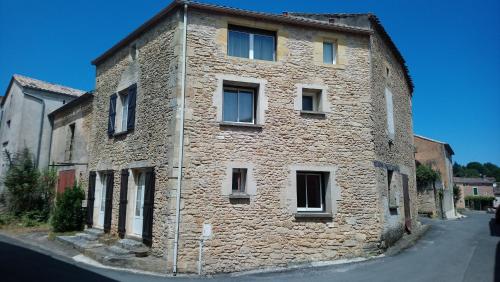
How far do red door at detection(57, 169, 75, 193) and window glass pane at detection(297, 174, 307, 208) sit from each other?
995 centimetres

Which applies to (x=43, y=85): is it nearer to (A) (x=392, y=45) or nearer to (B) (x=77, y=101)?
(B) (x=77, y=101)

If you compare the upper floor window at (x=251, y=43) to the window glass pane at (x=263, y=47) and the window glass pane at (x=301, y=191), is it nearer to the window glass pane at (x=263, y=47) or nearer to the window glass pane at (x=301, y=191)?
the window glass pane at (x=263, y=47)

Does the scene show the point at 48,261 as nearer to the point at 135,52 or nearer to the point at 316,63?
the point at 135,52

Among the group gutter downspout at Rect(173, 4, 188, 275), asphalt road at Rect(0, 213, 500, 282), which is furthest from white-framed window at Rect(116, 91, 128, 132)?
asphalt road at Rect(0, 213, 500, 282)

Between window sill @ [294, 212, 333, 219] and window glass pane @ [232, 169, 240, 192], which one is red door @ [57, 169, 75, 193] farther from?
window sill @ [294, 212, 333, 219]

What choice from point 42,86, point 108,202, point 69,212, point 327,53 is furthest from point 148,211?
point 42,86

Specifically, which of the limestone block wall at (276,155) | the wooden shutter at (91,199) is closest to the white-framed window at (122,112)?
the wooden shutter at (91,199)

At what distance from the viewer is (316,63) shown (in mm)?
11023

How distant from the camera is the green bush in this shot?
515 inches

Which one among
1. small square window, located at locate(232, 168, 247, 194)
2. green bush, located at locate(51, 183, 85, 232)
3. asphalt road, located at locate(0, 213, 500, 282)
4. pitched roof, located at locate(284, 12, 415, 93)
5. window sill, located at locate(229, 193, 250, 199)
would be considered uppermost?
pitched roof, located at locate(284, 12, 415, 93)

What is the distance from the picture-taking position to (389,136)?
12938 mm

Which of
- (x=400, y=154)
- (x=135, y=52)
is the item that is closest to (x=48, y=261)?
(x=135, y=52)

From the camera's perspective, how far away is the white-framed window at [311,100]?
11.1 meters

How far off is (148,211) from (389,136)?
8.74 m
